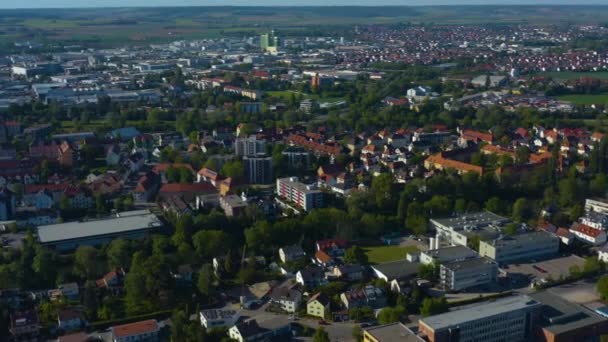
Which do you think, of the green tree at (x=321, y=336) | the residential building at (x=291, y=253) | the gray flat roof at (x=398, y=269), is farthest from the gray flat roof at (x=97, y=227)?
the green tree at (x=321, y=336)

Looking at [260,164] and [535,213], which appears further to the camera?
[260,164]

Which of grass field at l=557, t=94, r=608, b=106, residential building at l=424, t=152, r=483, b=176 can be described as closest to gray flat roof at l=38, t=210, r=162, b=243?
residential building at l=424, t=152, r=483, b=176

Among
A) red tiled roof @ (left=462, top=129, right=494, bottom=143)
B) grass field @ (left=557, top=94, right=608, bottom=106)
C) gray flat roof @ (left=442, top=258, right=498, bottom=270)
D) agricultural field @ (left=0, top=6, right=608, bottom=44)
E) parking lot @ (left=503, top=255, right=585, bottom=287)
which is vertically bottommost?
parking lot @ (left=503, top=255, right=585, bottom=287)

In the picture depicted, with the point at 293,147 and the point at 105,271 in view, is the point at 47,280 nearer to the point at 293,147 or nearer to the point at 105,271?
the point at 105,271

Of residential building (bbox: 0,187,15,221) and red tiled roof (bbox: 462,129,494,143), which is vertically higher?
red tiled roof (bbox: 462,129,494,143)

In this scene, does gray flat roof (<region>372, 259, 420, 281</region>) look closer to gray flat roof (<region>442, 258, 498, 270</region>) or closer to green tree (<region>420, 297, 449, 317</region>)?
gray flat roof (<region>442, 258, 498, 270</region>)

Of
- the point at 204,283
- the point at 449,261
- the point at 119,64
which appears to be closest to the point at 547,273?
the point at 449,261

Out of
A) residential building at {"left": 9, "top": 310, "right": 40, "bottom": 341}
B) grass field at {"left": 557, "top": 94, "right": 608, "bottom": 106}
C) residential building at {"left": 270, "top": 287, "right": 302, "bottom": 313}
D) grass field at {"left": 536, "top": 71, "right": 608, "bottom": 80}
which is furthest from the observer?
A: grass field at {"left": 536, "top": 71, "right": 608, "bottom": 80}
